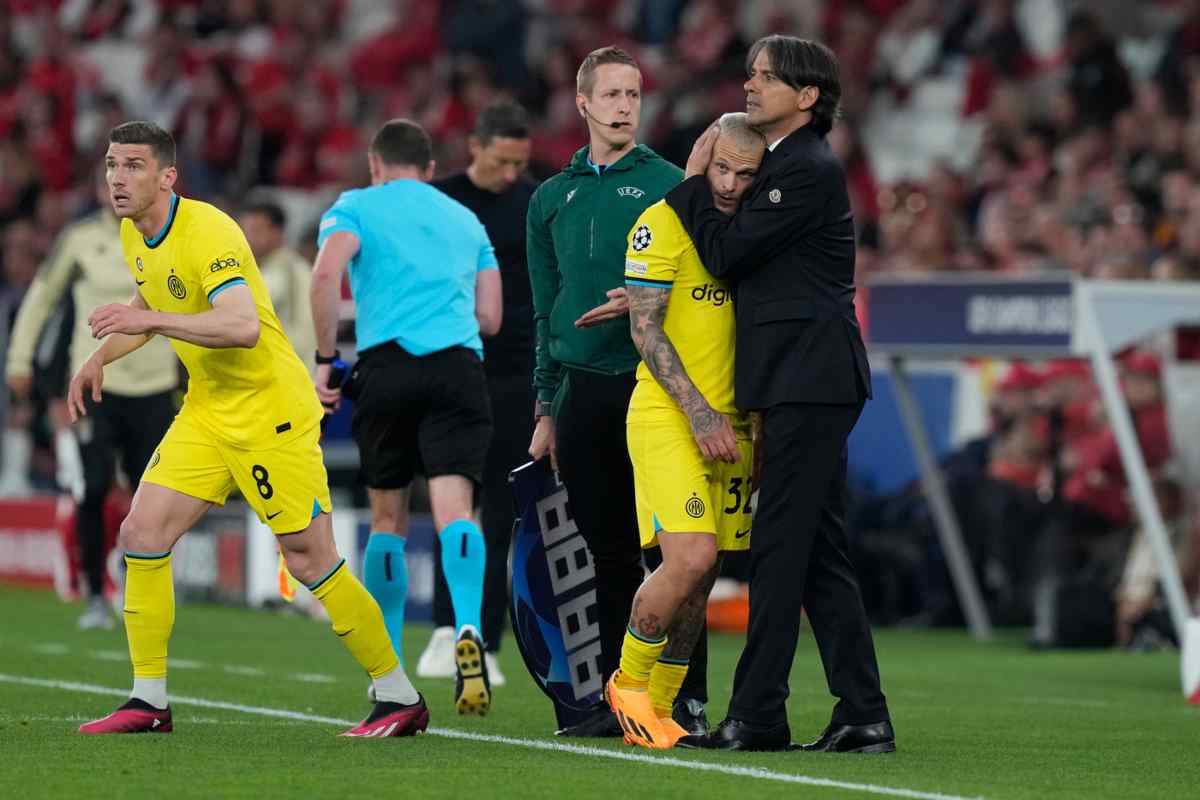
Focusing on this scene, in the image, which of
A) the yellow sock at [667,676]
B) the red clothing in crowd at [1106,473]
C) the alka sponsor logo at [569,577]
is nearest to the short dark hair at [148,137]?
the alka sponsor logo at [569,577]

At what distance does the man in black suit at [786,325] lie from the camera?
7.37 meters

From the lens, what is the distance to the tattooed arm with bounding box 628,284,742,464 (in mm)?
7414

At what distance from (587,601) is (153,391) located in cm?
555

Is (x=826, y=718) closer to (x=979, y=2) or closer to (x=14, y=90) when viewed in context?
(x=979, y=2)

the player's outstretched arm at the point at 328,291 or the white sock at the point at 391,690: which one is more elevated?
the player's outstretched arm at the point at 328,291

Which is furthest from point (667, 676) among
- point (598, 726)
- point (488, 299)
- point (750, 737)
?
point (488, 299)

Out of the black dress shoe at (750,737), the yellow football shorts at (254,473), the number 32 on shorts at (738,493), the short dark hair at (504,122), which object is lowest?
the black dress shoe at (750,737)

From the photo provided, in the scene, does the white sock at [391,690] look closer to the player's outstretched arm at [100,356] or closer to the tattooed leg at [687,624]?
the tattooed leg at [687,624]

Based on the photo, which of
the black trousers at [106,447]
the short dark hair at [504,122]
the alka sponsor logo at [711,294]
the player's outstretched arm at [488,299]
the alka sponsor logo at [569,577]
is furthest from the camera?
the black trousers at [106,447]

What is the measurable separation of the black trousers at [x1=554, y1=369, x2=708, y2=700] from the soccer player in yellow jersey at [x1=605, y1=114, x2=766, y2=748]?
1.14 feet

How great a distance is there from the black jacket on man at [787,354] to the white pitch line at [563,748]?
0.41 meters

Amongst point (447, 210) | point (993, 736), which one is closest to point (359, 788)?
point (993, 736)

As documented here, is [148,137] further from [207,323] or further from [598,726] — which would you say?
[598,726]

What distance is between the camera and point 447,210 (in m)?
9.54
